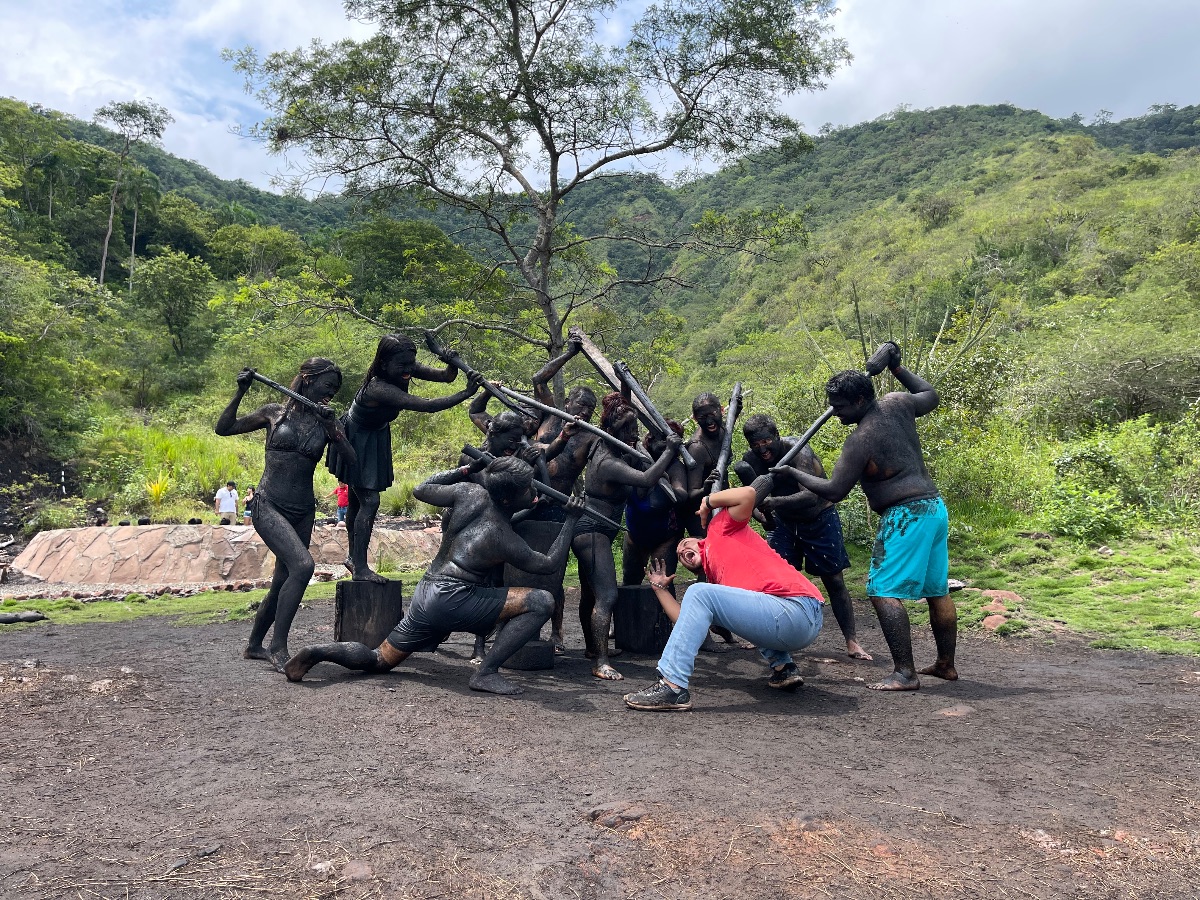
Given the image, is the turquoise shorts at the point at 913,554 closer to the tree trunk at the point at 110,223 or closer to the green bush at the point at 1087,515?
the green bush at the point at 1087,515

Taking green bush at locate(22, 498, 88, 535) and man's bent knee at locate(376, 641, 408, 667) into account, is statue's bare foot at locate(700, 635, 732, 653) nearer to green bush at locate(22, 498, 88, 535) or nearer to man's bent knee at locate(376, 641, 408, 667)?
man's bent knee at locate(376, 641, 408, 667)

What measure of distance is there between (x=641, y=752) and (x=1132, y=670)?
3.79 m

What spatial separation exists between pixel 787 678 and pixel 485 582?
193cm

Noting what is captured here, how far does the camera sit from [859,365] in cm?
1238

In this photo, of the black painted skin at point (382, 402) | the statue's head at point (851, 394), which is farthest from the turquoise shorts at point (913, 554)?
the black painted skin at point (382, 402)

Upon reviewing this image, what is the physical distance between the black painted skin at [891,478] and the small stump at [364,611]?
119 inches

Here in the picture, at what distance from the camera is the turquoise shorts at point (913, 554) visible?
5.04 metres

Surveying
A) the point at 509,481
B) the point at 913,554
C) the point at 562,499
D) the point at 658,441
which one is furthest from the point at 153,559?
the point at 913,554

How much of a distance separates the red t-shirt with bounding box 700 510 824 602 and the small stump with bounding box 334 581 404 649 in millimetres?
2425

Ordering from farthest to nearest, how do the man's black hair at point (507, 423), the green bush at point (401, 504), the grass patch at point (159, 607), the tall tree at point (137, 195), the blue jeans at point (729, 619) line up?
the tall tree at point (137, 195)
the green bush at point (401, 504)
the grass patch at point (159, 607)
the man's black hair at point (507, 423)
the blue jeans at point (729, 619)

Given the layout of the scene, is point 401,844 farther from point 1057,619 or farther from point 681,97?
point 681,97

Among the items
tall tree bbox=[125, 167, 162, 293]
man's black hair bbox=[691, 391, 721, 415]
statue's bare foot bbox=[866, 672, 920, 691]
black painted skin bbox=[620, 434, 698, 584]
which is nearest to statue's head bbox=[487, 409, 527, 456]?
black painted skin bbox=[620, 434, 698, 584]

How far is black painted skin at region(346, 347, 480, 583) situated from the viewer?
6.11m

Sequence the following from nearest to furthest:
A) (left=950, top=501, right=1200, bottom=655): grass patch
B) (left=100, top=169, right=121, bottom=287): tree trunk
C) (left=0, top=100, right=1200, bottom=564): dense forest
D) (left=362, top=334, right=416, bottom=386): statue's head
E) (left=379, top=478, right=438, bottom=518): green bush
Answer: (left=362, top=334, right=416, bottom=386): statue's head < (left=950, top=501, right=1200, bottom=655): grass patch < (left=0, top=100, right=1200, bottom=564): dense forest < (left=379, top=478, right=438, bottom=518): green bush < (left=100, top=169, right=121, bottom=287): tree trunk
